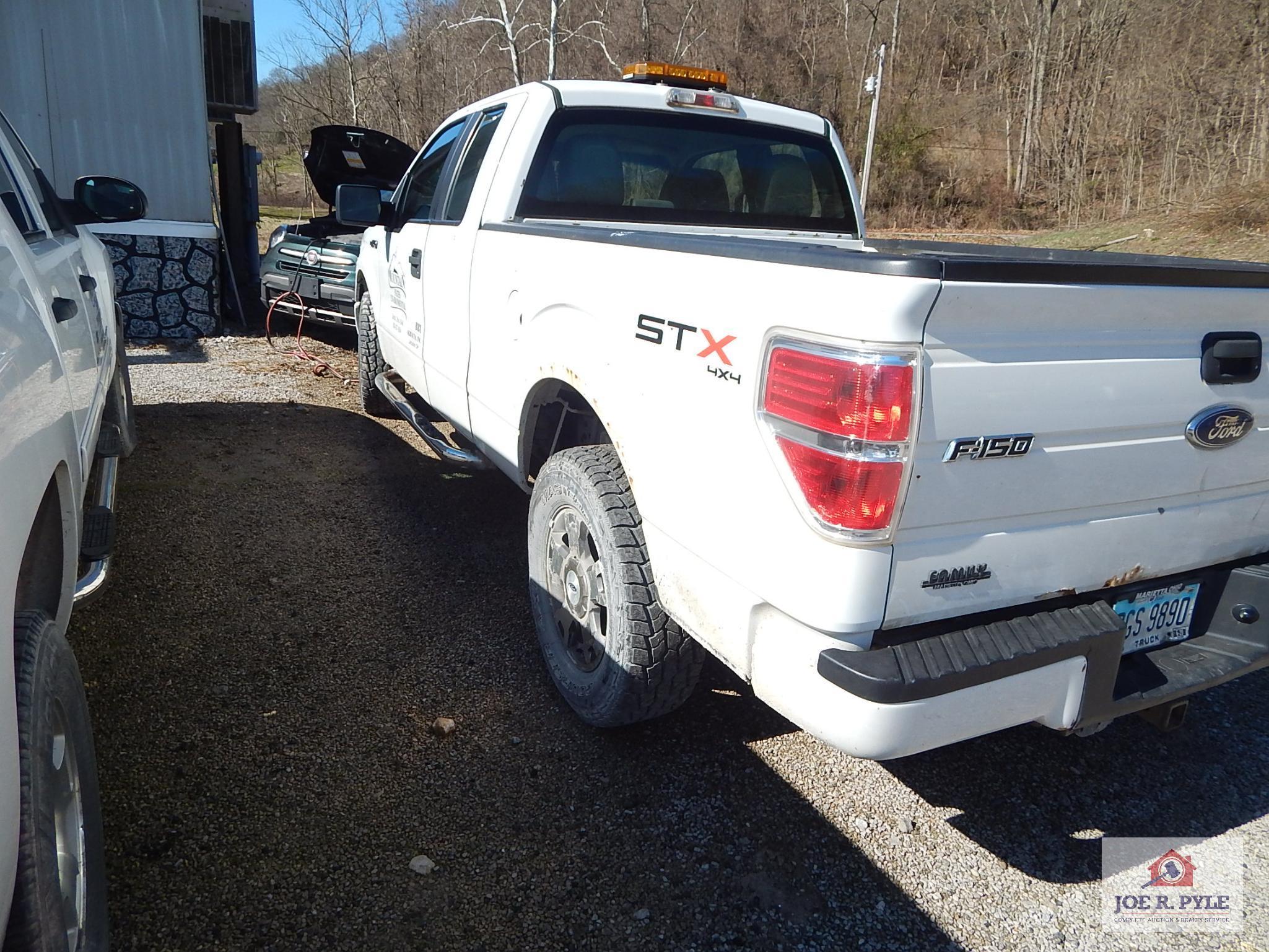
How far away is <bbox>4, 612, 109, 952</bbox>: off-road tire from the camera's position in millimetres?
1368

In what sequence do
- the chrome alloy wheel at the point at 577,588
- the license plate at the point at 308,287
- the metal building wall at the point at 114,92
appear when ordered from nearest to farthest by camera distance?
Answer: the chrome alloy wheel at the point at 577,588, the metal building wall at the point at 114,92, the license plate at the point at 308,287

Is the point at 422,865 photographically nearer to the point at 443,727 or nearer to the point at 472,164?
the point at 443,727

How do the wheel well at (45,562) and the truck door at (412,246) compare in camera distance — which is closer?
the wheel well at (45,562)

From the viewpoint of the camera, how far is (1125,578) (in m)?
2.19

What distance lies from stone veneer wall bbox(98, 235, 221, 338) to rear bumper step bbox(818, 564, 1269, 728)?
9.15 m

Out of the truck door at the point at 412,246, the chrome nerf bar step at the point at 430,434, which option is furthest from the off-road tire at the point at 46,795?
the truck door at the point at 412,246

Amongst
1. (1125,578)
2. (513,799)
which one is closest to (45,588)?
(513,799)

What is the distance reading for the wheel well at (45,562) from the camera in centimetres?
203

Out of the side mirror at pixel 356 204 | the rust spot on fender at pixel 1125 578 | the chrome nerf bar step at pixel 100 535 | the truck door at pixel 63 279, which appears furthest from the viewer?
the side mirror at pixel 356 204

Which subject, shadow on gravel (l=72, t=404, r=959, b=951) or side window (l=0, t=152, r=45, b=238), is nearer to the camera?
shadow on gravel (l=72, t=404, r=959, b=951)

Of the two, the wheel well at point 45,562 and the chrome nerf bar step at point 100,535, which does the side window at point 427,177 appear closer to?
the chrome nerf bar step at point 100,535

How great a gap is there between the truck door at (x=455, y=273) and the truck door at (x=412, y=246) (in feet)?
0.48

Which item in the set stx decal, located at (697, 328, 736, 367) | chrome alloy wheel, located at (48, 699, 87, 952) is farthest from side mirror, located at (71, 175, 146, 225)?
stx decal, located at (697, 328, 736, 367)

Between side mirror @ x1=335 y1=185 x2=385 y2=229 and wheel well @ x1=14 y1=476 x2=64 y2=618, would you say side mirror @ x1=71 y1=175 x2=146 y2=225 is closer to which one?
side mirror @ x1=335 y1=185 x2=385 y2=229
